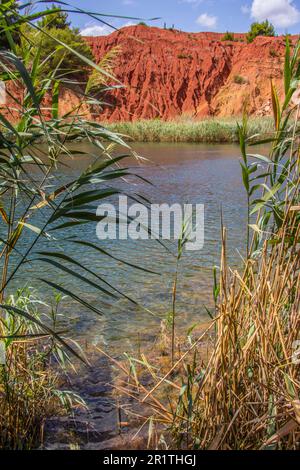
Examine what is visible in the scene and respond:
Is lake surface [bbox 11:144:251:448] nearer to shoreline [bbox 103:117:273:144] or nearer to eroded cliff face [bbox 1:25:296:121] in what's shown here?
shoreline [bbox 103:117:273:144]

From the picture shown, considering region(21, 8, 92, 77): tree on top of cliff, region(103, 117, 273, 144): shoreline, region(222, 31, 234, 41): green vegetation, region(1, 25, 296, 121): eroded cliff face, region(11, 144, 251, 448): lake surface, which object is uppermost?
region(222, 31, 234, 41): green vegetation

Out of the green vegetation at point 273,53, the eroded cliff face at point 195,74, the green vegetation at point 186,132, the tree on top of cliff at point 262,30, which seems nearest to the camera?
the green vegetation at point 186,132

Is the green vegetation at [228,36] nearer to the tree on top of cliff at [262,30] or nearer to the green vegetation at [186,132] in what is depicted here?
the tree on top of cliff at [262,30]

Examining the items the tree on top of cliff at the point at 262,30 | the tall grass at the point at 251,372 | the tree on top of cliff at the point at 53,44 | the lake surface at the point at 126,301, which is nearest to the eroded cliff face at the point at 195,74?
the tree on top of cliff at the point at 262,30

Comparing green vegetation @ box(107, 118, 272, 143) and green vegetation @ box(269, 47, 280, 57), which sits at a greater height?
green vegetation @ box(269, 47, 280, 57)

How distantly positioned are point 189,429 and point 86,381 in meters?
A: 0.87

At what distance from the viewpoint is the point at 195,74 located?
37.2m

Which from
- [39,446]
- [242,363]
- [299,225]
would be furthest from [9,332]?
[299,225]

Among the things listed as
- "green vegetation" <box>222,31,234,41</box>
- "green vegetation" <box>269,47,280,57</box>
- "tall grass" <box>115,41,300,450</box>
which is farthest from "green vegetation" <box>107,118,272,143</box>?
"green vegetation" <box>222,31,234,41</box>

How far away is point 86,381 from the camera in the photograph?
2549mm

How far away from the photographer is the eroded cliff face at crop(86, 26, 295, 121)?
3538cm

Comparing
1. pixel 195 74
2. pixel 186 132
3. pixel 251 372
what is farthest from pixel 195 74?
pixel 251 372

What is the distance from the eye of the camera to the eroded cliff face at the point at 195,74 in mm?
35375
